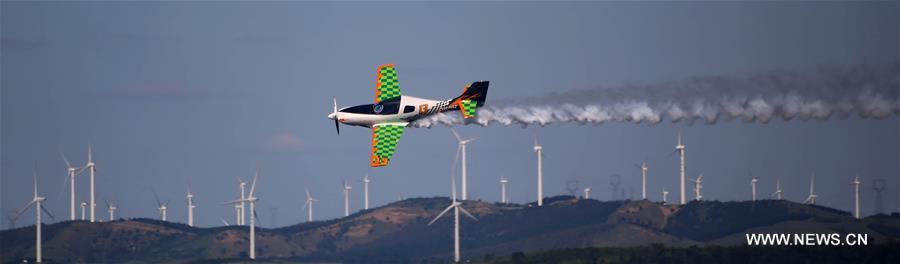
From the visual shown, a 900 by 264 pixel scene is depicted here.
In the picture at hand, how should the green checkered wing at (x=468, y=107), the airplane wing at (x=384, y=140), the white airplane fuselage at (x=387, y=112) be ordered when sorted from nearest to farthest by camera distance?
the airplane wing at (x=384, y=140)
the white airplane fuselage at (x=387, y=112)
the green checkered wing at (x=468, y=107)

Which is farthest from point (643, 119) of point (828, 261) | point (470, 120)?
point (828, 261)

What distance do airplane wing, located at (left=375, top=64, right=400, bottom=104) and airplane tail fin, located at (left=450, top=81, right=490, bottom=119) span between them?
5.60 metres

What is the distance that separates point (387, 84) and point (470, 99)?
7.95 m

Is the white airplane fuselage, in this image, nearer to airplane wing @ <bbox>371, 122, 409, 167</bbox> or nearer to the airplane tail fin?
airplane wing @ <bbox>371, 122, 409, 167</bbox>

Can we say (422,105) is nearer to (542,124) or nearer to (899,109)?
(542,124)

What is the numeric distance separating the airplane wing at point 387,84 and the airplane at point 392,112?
268mm

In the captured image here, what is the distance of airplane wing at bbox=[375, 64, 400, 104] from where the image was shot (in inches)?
4791

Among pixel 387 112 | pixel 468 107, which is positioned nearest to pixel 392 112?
pixel 387 112

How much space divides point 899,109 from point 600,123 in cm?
2446

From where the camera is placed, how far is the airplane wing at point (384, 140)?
11519 cm

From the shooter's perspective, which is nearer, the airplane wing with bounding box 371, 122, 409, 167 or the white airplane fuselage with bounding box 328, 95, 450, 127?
the airplane wing with bounding box 371, 122, 409, 167

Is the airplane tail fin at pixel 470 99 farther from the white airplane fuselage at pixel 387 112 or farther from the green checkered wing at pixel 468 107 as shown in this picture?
the white airplane fuselage at pixel 387 112

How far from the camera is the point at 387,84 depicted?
403ft

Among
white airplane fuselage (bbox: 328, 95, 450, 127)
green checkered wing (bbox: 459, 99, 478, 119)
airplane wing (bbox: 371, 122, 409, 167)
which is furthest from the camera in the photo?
green checkered wing (bbox: 459, 99, 478, 119)
